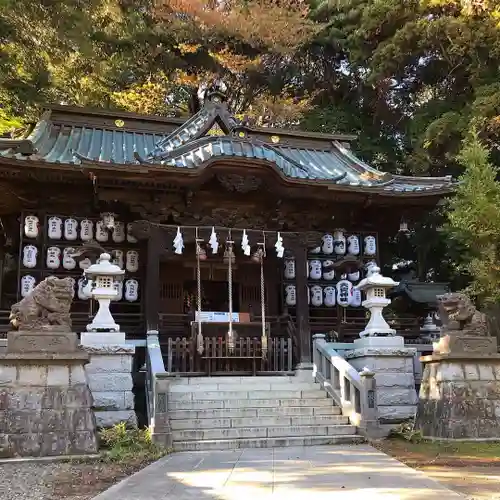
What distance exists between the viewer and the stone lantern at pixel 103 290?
10281mm

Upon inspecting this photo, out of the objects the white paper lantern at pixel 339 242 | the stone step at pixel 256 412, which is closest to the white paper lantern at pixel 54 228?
the stone step at pixel 256 412

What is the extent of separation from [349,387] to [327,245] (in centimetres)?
495

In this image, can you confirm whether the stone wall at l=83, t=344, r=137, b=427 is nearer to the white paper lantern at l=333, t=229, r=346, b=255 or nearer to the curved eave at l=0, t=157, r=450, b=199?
the curved eave at l=0, t=157, r=450, b=199

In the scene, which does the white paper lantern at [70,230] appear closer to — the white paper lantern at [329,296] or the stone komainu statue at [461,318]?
the white paper lantern at [329,296]

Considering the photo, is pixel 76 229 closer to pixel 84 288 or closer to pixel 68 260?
pixel 68 260

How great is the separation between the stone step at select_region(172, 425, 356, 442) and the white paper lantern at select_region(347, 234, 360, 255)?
5813 mm

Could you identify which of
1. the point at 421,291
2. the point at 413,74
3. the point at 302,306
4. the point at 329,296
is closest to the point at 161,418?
the point at 302,306

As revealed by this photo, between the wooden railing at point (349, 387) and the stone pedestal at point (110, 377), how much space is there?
3731 millimetres

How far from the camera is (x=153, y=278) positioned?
11930 mm

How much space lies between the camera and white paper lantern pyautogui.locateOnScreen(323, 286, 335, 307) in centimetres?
1360

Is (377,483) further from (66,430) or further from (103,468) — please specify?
(66,430)

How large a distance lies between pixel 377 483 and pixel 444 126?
533 inches

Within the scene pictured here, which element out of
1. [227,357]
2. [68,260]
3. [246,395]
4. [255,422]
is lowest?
[255,422]

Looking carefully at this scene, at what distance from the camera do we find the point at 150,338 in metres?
11.1
